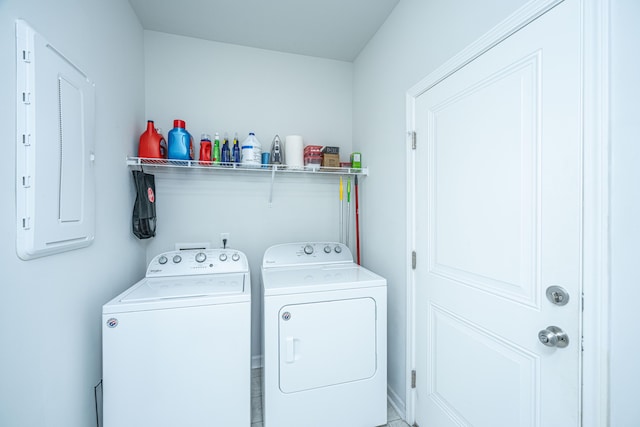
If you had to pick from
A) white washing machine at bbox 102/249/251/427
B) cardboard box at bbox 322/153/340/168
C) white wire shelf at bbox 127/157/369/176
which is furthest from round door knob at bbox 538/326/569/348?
cardboard box at bbox 322/153/340/168

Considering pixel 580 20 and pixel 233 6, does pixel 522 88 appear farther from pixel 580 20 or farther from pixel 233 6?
pixel 233 6

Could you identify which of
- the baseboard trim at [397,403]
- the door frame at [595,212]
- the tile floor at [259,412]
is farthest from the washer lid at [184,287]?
the door frame at [595,212]

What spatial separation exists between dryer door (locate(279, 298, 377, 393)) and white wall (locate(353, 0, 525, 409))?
1.08 ft

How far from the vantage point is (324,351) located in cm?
163

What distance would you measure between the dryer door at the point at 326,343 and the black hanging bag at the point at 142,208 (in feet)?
4.01

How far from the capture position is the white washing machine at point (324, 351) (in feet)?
5.16

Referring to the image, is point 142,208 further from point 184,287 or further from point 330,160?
point 330,160

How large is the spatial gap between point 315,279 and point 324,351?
0.43 metres

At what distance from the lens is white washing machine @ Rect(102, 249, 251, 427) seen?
1.35 m

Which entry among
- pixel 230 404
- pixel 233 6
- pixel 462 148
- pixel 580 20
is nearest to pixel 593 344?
pixel 462 148

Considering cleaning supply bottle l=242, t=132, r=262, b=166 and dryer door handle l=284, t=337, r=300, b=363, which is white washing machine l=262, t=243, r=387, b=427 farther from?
cleaning supply bottle l=242, t=132, r=262, b=166

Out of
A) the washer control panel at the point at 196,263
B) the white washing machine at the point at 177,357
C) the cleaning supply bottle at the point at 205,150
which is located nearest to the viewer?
the white washing machine at the point at 177,357

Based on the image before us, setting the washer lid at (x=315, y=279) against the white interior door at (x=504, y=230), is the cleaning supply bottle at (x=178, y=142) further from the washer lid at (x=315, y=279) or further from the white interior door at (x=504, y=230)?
the white interior door at (x=504, y=230)

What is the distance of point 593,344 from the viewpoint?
33.1 inches
